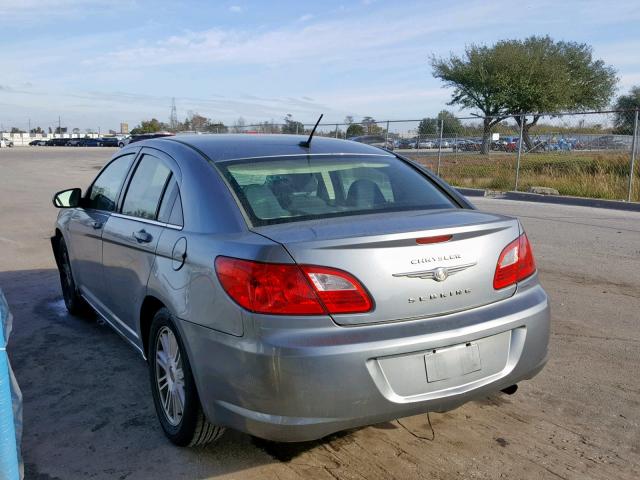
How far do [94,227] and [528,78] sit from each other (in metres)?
38.0

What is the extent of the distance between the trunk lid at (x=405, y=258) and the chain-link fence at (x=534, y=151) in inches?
523

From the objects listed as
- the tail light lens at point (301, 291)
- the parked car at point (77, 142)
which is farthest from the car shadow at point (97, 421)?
the parked car at point (77, 142)

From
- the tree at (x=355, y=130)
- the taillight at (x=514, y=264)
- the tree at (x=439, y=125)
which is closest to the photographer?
the taillight at (x=514, y=264)

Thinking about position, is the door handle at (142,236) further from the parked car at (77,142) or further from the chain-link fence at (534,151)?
the parked car at (77,142)

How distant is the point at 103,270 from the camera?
14.7 feet

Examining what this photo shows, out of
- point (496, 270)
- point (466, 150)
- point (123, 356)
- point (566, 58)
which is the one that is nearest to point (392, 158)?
point (496, 270)

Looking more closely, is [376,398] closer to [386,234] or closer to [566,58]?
[386,234]

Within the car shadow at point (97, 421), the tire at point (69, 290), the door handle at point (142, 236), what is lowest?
the car shadow at point (97, 421)

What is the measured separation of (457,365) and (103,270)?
270 centimetres

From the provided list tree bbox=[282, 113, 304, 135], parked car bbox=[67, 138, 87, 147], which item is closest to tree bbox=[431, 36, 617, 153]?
tree bbox=[282, 113, 304, 135]

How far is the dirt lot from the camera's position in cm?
314

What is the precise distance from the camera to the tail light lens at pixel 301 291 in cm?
273

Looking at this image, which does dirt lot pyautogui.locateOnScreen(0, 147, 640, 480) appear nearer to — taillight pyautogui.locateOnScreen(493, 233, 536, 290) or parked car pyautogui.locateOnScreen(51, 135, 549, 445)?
parked car pyautogui.locateOnScreen(51, 135, 549, 445)

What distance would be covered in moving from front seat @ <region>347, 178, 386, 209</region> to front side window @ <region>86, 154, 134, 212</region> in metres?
1.73
